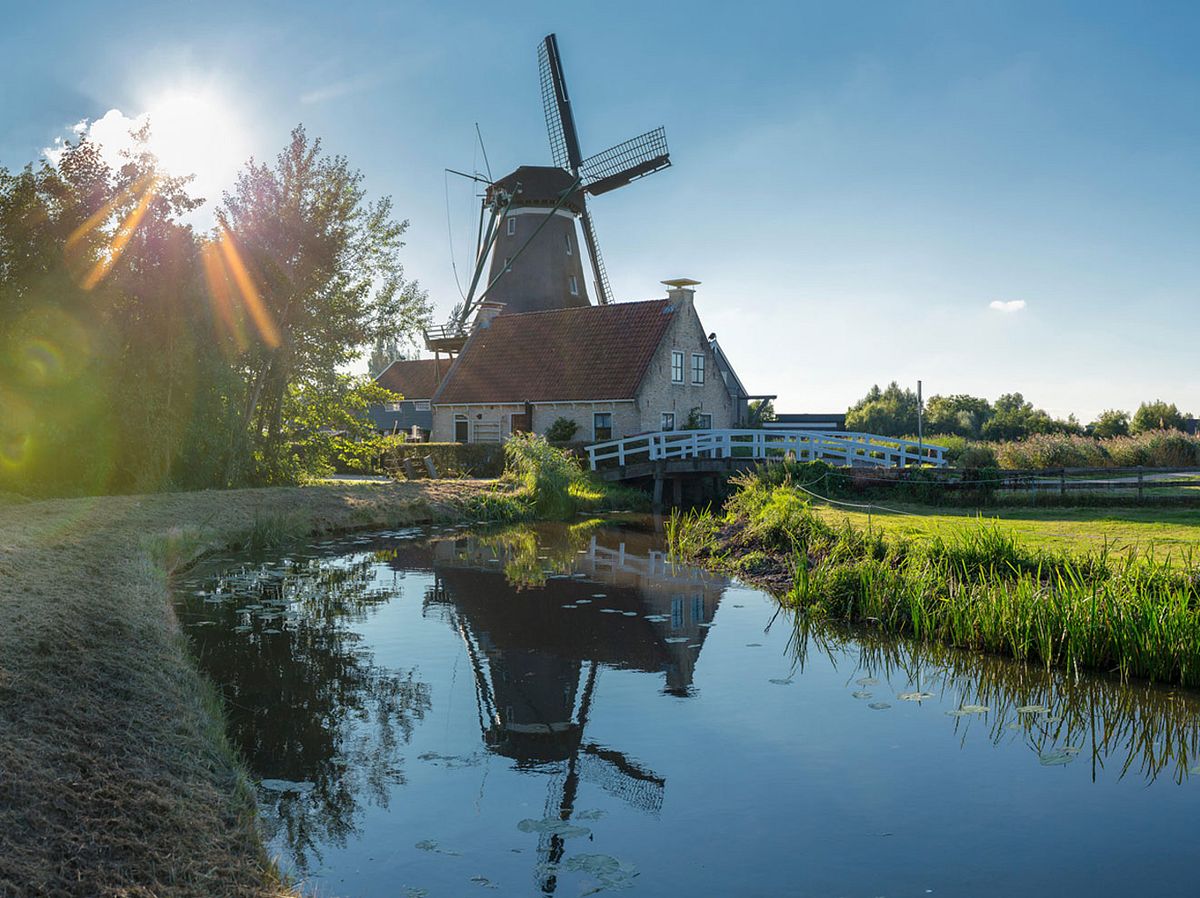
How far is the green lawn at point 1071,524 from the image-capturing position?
1252cm

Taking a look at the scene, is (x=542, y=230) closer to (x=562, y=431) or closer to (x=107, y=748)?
(x=562, y=431)

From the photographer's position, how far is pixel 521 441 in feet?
86.1

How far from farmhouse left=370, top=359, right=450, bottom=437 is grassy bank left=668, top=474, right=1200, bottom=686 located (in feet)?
131

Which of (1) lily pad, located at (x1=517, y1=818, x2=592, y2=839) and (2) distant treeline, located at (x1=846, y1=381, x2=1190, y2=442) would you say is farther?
(2) distant treeline, located at (x1=846, y1=381, x2=1190, y2=442)

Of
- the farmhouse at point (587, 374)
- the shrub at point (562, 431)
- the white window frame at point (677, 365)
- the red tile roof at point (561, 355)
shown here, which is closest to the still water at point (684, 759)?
the shrub at point (562, 431)

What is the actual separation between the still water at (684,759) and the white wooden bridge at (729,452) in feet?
54.4

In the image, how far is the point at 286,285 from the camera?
23703mm

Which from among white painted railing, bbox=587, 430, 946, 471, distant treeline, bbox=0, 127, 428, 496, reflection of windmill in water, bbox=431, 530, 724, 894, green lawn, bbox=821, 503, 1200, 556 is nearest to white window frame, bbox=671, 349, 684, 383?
white painted railing, bbox=587, 430, 946, 471

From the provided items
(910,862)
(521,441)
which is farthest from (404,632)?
(521,441)

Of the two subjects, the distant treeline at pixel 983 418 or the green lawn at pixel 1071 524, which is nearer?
the green lawn at pixel 1071 524

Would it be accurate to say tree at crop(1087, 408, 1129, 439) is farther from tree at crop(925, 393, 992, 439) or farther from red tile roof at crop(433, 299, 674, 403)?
red tile roof at crop(433, 299, 674, 403)

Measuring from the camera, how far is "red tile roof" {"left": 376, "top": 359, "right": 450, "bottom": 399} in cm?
5519

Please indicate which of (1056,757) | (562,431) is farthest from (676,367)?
(1056,757)

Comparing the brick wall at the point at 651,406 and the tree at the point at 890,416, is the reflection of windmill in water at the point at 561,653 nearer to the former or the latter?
the brick wall at the point at 651,406
